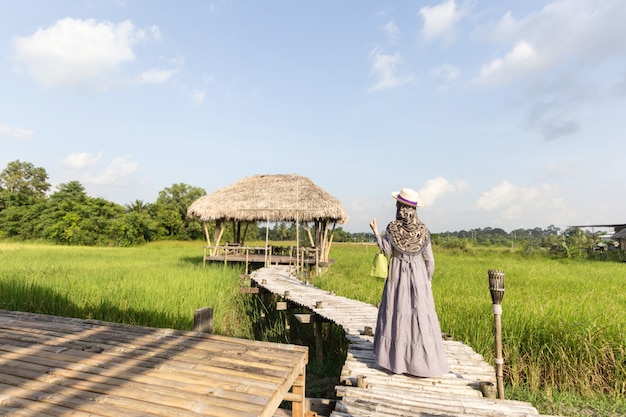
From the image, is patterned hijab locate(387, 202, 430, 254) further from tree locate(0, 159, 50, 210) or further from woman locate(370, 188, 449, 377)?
tree locate(0, 159, 50, 210)

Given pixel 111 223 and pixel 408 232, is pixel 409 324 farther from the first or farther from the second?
pixel 111 223

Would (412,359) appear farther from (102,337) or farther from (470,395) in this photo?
(102,337)

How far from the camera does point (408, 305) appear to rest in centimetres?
303

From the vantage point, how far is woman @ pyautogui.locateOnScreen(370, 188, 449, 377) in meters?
2.96

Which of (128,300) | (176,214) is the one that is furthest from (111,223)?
(128,300)

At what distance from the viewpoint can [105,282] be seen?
6.86 m

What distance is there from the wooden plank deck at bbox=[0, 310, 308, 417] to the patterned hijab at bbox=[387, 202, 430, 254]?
1.23 m

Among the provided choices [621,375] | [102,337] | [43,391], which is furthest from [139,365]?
[621,375]

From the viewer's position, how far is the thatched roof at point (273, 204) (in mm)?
12062

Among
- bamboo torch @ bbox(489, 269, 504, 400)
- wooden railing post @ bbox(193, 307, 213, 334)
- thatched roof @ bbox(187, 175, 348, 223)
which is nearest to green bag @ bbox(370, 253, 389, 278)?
Result: bamboo torch @ bbox(489, 269, 504, 400)

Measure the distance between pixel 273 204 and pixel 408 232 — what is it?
9.74 metres

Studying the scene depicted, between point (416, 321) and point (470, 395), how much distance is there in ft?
2.10

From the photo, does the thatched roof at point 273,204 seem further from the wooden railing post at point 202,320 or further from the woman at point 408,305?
the woman at point 408,305

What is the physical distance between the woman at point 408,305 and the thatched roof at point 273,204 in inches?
339
